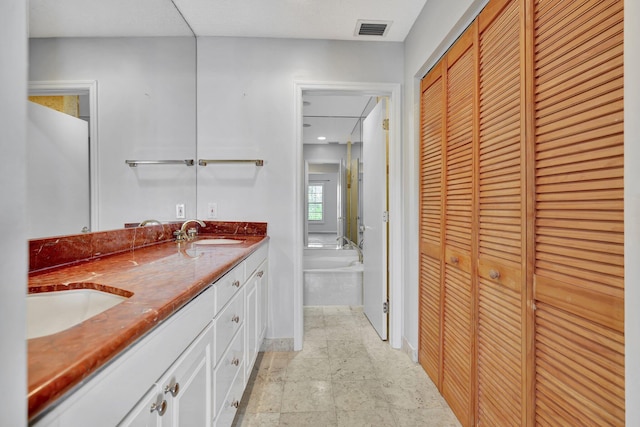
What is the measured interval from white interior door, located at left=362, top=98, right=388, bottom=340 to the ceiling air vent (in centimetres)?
48

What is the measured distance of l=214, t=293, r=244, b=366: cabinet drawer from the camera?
3.92ft

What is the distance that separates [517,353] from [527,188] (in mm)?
594

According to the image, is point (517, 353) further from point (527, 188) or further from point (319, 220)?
point (319, 220)

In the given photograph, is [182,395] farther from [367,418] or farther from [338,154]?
[338,154]

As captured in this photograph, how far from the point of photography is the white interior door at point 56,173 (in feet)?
3.34

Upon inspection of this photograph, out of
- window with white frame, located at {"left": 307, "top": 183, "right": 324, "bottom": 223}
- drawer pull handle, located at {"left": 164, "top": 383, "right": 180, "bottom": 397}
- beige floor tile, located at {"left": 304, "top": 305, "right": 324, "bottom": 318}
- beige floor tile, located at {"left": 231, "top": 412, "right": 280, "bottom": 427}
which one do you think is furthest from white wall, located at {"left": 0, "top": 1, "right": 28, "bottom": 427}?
window with white frame, located at {"left": 307, "top": 183, "right": 324, "bottom": 223}

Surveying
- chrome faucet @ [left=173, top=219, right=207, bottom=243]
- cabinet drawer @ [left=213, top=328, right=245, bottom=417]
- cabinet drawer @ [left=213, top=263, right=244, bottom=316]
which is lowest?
cabinet drawer @ [left=213, top=328, right=245, bottom=417]

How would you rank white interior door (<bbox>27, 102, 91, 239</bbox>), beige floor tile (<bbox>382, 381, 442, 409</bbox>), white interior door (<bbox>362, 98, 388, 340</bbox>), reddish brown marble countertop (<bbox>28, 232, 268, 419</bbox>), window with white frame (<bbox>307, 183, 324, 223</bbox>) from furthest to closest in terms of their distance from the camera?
window with white frame (<bbox>307, 183, 324, 223</bbox>)
white interior door (<bbox>362, 98, 388, 340</bbox>)
beige floor tile (<bbox>382, 381, 442, 409</bbox>)
white interior door (<bbox>27, 102, 91, 239</bbox>)
reddish brown marble countertop (<bbox>28, 232, 268, 419</bbox>)

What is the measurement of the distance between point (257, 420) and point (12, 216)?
1661 mm

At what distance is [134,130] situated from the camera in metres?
1.67

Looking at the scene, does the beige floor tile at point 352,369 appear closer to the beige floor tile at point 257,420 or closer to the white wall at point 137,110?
the beige floor tile at point 257,420

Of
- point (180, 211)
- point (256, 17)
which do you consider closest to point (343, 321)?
point (180, 211)

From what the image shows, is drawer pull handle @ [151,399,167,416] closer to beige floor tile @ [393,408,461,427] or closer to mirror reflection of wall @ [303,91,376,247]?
beige floor tile @ [393,408,461,427]

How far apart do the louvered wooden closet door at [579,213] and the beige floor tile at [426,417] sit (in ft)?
2.36
